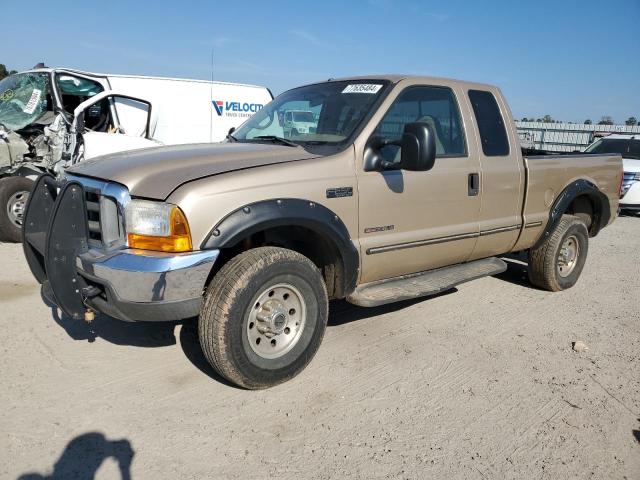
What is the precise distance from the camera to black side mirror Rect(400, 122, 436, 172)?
131 inches

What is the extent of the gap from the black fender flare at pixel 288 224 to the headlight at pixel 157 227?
0.46 ft

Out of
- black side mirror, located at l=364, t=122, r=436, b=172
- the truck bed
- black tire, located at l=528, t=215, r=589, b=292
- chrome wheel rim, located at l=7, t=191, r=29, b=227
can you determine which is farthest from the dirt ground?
chrome wheel rim, located at l=7, t=191, r=29, b=227

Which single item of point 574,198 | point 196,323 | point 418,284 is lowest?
point 196,323

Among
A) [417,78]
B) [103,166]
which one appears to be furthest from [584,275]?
[103,166]

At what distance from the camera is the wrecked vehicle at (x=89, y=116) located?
22.3 feet

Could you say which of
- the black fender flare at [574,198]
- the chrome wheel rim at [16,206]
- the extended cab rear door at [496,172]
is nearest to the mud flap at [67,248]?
the extended cab rear door at [496,172]

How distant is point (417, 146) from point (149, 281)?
73.9 inches

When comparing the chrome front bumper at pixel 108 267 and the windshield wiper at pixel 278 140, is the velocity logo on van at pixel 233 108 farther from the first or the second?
the chrome front bumper at pixel 108 267

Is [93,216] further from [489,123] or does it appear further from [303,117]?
[489,123]

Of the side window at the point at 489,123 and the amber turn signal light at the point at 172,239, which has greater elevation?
the side window at the point at 489,123

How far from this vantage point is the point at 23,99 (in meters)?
7.73

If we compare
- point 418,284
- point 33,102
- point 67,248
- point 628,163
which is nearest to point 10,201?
point 33,102

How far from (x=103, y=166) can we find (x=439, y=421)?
2.63 metres

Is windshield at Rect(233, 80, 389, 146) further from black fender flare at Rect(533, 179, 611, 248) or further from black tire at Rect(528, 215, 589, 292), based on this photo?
black tire at Rect(528, 215, 589, 292)
